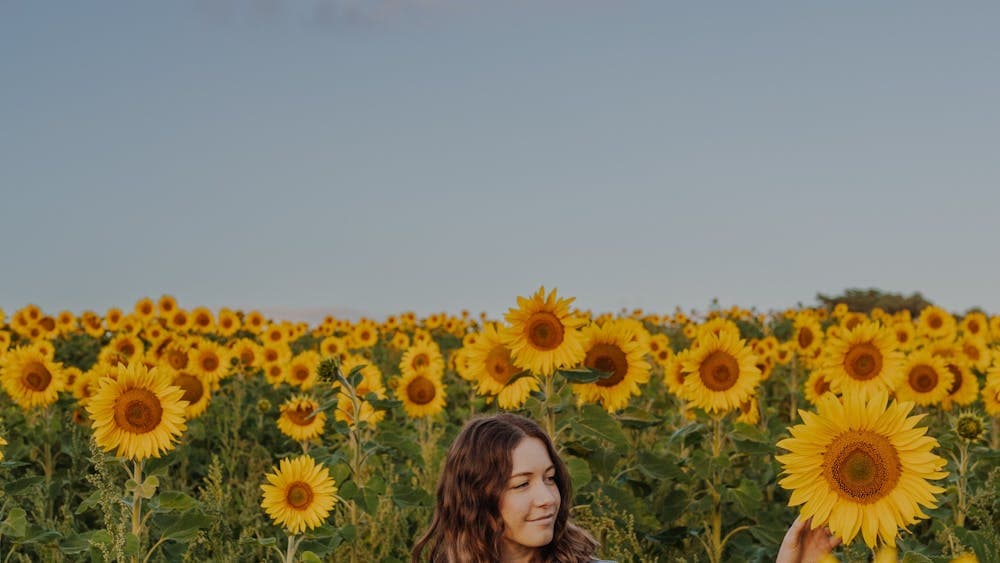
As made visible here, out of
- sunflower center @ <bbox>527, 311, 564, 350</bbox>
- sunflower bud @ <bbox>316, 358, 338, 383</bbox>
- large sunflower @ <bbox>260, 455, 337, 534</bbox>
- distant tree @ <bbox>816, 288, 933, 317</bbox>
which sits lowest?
large sunflower @ <bbox>260, 455, 337, 534</bbox>

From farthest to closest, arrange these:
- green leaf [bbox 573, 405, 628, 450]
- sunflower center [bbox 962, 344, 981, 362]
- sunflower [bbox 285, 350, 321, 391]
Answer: sunflower center [bbox 962, 344, 981, 362] < sunflower [bbox 285, 350, 321, 391] < green leaf [bbox 573, 405, 628, 450]

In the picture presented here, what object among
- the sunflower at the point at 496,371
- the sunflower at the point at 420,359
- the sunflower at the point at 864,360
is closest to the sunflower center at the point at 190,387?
the sunflower at the point at 420,359

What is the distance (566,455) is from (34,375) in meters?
4.58

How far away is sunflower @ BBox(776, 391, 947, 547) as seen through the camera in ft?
10.6

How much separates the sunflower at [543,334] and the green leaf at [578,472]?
47cm

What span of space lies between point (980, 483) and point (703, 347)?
1.77m

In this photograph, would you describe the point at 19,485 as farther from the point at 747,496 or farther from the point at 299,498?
the point at 747,496

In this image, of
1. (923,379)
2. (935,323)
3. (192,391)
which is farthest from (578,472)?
(935,323)

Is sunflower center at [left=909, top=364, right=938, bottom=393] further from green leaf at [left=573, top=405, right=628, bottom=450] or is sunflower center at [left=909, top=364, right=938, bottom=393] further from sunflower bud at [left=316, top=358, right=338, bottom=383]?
sunflower bud at [left=316, top=358, right=338, bottom=383]

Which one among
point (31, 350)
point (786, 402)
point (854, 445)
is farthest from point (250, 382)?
point (854, 445)

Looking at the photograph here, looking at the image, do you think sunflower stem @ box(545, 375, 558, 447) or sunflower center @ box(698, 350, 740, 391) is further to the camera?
sunflower center @ box(698, 350, 740, 391)

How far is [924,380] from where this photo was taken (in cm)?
777

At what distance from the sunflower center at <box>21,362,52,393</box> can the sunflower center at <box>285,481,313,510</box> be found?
3.93 metres

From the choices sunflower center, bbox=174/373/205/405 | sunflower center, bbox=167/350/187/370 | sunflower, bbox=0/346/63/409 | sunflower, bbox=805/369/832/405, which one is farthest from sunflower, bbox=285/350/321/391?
sunflower, bbox=805/369/832/405
